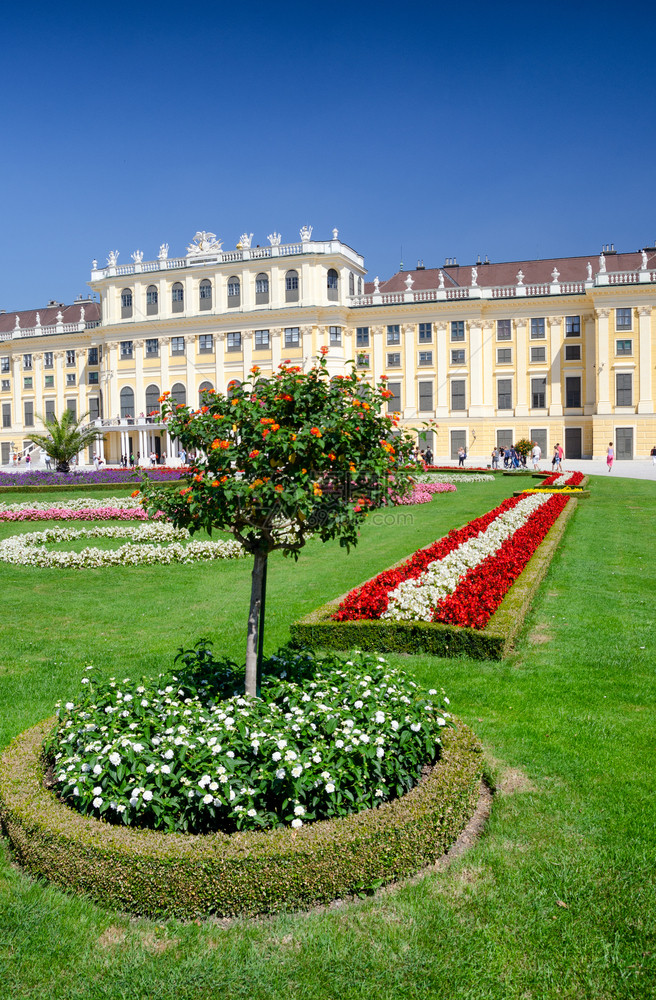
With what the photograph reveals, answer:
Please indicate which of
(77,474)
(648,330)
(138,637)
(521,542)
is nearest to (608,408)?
(648,330)

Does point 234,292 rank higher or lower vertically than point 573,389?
higher

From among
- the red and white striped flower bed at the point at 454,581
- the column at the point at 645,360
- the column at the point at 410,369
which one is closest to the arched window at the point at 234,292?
the column at the point at 410,369

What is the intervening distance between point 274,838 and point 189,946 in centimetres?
57

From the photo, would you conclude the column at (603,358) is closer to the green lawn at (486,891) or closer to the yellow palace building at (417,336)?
the yellow palace building at (417,336)

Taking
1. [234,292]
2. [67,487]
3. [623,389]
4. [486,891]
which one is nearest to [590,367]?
[623,389]

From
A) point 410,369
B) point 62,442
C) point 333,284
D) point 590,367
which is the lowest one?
point 62,442

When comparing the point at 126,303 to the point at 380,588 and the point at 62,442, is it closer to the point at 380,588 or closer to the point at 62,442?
the point at 62,442

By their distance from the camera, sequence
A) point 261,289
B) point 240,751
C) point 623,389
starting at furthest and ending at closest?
point 261,289
point 623,389
point 240,751

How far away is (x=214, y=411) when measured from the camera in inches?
190

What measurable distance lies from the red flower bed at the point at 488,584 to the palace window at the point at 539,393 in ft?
128

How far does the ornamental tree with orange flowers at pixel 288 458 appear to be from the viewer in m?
4.42

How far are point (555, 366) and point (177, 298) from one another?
27.4 meters

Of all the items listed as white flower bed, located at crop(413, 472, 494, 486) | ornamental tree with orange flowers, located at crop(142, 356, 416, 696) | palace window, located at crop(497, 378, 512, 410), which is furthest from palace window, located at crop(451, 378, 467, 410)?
ornamental tree with orange flowers, located at crop(142, 356, 416, 696)

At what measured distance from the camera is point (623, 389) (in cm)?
4784
